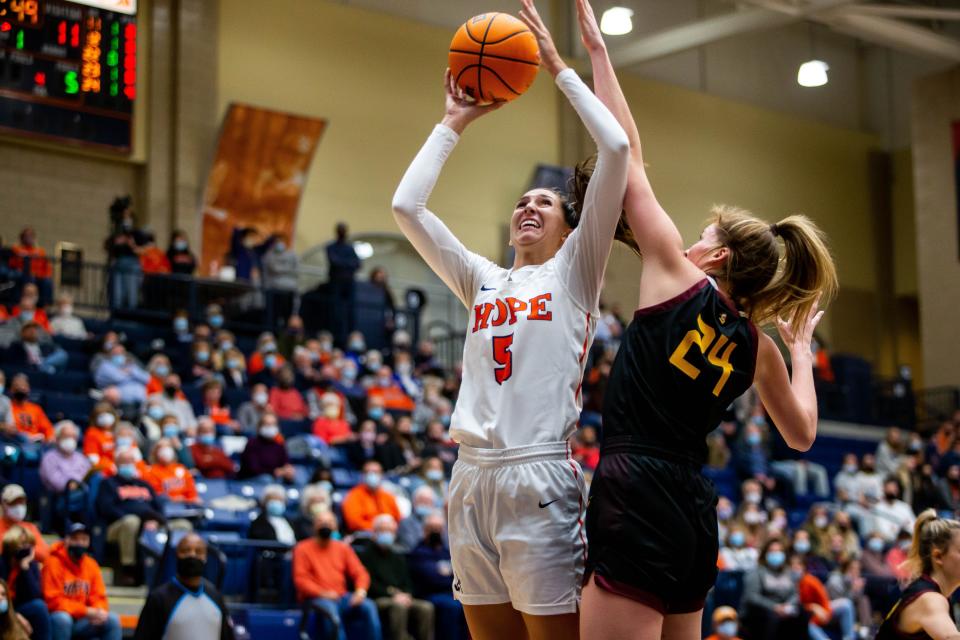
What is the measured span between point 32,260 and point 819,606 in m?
10.3

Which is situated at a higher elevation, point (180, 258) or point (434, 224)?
point (180, 258)

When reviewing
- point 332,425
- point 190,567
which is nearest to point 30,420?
point 332,425

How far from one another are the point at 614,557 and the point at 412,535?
30.3 ft

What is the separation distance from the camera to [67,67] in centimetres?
1661

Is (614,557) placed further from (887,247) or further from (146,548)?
(887,247)

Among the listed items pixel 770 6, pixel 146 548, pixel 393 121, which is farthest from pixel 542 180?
pixel 146 548

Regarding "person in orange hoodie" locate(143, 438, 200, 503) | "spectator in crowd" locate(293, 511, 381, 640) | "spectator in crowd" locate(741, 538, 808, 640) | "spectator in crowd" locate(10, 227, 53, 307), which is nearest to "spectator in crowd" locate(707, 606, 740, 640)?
"spectator in crowd" locate(741, 538, 808, 640)

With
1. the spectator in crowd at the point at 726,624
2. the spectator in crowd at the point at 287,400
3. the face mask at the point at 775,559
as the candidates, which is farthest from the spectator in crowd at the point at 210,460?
the face mask at the point at 775,559

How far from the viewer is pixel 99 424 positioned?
12344mm

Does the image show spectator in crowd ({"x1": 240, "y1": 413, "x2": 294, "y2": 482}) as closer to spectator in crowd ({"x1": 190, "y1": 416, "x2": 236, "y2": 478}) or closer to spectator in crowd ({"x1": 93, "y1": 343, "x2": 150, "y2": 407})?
spectator in crowd ({"x1": 190, "y1": 416, "x2": 236, "y2": 478})

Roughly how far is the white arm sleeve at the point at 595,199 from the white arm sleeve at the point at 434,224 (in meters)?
0.41

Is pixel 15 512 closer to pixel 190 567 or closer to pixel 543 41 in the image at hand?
pixel 190 567

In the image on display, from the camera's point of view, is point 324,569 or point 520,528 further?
point 324,569

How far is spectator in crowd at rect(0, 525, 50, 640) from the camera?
9422 mm
